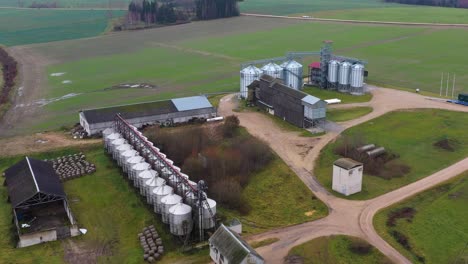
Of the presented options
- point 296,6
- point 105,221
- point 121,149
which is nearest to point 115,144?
point 121,149

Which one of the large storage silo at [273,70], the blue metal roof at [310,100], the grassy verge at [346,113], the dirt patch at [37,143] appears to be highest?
the large storage silo at [273,70]

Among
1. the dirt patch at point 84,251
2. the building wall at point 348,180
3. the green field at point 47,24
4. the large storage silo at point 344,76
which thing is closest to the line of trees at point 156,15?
the green field at point 47,24

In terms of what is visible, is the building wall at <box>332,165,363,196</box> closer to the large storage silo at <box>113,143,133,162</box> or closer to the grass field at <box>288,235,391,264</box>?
the grass field at <box>288,235,391,264</box>

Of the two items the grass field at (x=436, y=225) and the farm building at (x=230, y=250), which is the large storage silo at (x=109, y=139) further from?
the grass field at (x=436, y=225)

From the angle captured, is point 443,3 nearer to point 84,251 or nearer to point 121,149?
point 121,149

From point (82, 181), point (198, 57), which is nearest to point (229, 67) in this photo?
point (198, 57)

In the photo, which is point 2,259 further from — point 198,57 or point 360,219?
point 198,57
